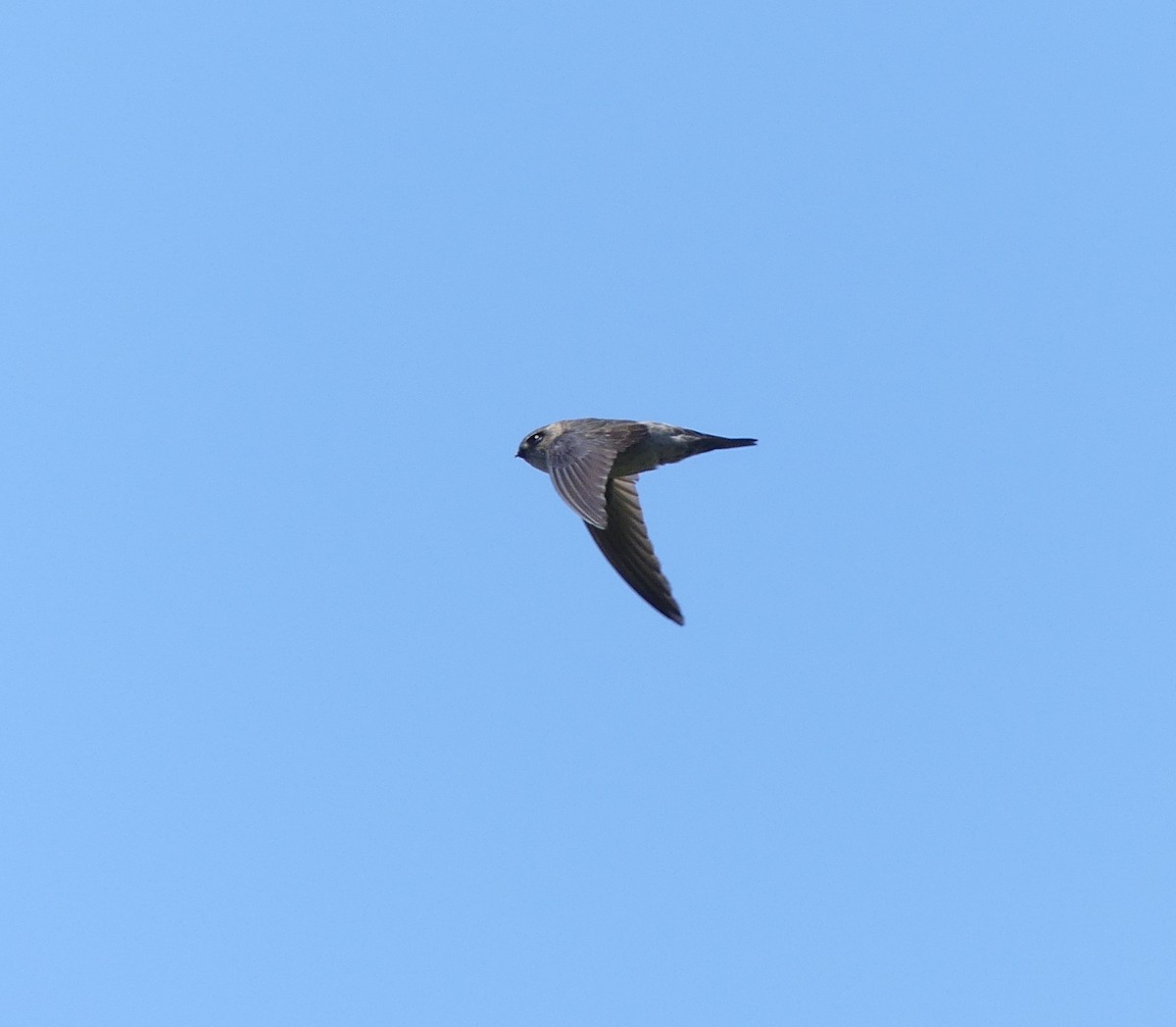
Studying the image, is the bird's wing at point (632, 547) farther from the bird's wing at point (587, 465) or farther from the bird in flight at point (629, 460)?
the bird's wing at point (587, 465)

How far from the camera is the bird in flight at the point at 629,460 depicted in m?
15.8

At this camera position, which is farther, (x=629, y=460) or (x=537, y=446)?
(x=537, y=446)

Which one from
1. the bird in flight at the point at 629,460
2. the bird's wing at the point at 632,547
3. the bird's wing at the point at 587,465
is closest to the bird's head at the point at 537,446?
the bird in flight at the point at 629,460

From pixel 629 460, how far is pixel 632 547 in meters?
0.87

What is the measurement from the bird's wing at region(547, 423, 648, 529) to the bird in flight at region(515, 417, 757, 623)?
0.01 metres

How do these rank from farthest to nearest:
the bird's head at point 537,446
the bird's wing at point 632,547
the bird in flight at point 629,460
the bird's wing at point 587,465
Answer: the bird's head at point 537,446 < the bird's wing at point 632,547 < the bird in flight at point 629,460 < the bird's wing at point 587,465

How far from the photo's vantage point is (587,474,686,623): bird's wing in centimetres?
1605

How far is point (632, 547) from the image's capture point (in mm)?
16422

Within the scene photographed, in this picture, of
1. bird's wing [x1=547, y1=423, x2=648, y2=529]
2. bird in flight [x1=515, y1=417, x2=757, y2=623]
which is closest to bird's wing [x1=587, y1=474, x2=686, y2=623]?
bird in flight [x1=515, y1=417, x2=757, y2=623]

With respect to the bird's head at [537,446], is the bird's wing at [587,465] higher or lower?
lower

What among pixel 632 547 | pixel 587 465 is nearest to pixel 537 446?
pixel 632 547

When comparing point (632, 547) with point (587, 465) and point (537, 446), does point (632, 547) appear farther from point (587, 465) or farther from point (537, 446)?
point (587, 465)

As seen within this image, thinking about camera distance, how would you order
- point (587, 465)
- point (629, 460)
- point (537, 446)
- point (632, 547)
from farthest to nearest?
point (537, 446)
point (632, 547)
point (629, 460)
point (587, 465)

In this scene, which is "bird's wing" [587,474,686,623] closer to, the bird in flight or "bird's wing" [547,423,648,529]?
the bird in flight
